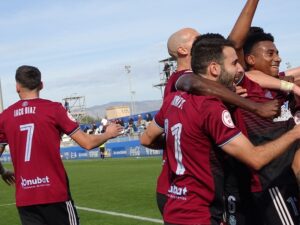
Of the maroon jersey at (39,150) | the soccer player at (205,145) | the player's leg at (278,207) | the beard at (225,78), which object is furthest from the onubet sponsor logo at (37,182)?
the beard at (225,78)

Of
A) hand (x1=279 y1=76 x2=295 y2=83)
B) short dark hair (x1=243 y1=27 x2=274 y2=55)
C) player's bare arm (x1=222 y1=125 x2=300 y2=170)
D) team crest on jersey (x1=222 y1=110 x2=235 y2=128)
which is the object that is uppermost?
short dark hair (x1=243 y1=27 x2=274 y2=55)

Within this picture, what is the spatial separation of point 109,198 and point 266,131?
9.85 m

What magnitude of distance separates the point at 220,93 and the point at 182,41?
102 centimetres

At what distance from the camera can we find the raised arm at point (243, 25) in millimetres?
4441

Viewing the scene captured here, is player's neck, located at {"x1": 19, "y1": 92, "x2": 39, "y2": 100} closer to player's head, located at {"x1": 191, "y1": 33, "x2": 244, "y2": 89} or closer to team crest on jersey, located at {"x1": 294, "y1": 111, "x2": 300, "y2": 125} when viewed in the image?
player's head, located at {"x1": 191, "y1": 33, "x2": 244, "y2": 89}

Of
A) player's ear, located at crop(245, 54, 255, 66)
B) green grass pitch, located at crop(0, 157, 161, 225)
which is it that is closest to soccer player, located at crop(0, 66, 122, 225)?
player's ear, located at crop(245, 54, 255, 66)

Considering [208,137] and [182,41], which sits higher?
[182,41]

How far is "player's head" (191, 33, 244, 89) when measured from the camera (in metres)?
3.82

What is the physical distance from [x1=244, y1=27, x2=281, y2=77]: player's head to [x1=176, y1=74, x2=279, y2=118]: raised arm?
0.77 metres

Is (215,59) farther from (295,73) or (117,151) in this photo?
(117,151)

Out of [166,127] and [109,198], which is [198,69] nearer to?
[166,127]

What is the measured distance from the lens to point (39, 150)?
18.6 ft

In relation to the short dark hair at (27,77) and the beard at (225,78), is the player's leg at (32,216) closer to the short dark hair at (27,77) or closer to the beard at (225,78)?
the short dark hair at (27,77)

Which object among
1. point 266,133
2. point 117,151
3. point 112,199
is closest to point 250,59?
point 266,133
